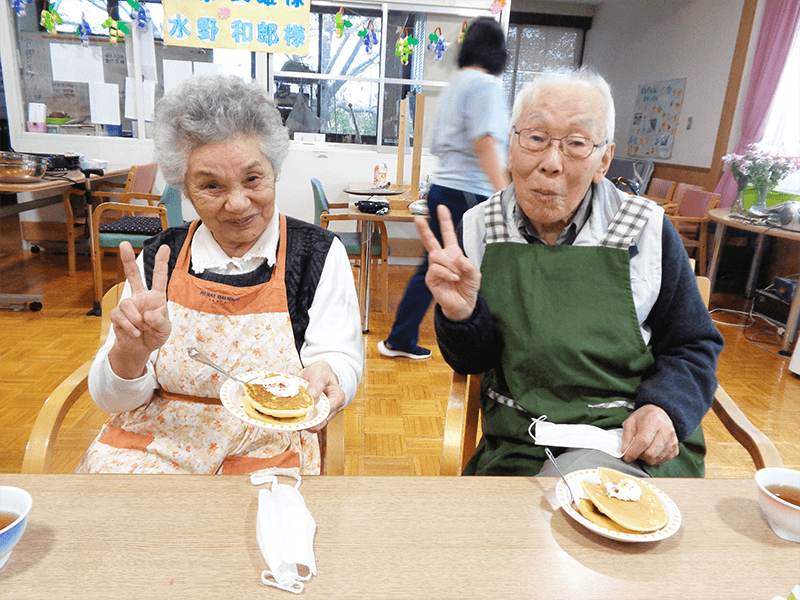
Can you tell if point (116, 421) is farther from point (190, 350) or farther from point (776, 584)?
point (776, 584)

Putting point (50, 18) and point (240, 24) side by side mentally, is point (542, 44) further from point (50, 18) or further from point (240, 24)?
point (50, 18)

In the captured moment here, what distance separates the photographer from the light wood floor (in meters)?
2.25

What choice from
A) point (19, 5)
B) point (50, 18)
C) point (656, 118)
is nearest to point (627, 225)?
point (50, 18)

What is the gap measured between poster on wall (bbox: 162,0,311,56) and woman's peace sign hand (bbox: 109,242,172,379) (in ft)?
14.7

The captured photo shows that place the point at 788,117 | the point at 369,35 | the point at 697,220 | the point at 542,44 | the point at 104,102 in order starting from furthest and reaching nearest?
the point at 542,44, the point at 369,35, the point at 104,102, the point at 788,117, the point at 697,220

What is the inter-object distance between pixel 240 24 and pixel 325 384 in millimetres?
4755

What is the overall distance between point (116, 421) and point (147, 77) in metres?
5.06

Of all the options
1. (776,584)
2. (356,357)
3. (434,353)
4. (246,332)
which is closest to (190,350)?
(246,332)

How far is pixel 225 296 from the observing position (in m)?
1.19

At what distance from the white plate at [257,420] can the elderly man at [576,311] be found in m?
0.32

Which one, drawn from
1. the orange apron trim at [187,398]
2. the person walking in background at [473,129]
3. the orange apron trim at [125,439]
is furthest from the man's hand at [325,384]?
the person walking in background at [473,129]

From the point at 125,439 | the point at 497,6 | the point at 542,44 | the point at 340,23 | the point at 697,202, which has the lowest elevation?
the point at 125,439

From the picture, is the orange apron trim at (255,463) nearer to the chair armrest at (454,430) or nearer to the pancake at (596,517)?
the chair armrest at (454,430)

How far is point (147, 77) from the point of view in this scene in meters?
5.22
